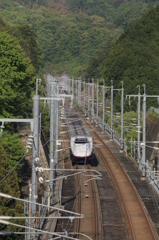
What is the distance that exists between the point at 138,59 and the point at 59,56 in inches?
3484

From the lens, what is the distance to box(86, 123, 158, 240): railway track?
70.1ft

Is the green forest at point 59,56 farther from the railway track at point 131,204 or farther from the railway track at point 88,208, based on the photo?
the railway track at point 131,204

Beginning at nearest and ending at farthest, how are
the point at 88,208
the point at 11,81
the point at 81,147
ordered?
the point at 88,208 → the point at 81,147 → the point at 11,81

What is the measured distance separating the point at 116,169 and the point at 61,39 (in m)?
132

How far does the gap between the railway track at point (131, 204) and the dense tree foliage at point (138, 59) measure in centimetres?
2656

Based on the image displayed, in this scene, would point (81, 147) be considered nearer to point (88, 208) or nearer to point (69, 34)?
point (88, 208)

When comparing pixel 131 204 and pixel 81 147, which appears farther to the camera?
pixel 81 147

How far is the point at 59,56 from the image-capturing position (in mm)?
157625

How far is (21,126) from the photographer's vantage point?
44906 mm

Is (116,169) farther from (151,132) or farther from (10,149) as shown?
(151,132)

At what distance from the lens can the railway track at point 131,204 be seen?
21359mm

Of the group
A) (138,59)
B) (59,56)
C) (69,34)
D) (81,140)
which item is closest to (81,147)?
(81,140)

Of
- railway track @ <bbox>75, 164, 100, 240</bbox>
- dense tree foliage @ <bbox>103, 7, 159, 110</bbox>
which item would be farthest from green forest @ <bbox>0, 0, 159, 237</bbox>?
railway track @ <bbox>75, 164, 100, 240</bbox>

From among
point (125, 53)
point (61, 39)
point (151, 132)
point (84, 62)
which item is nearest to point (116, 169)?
point (151, 132)
